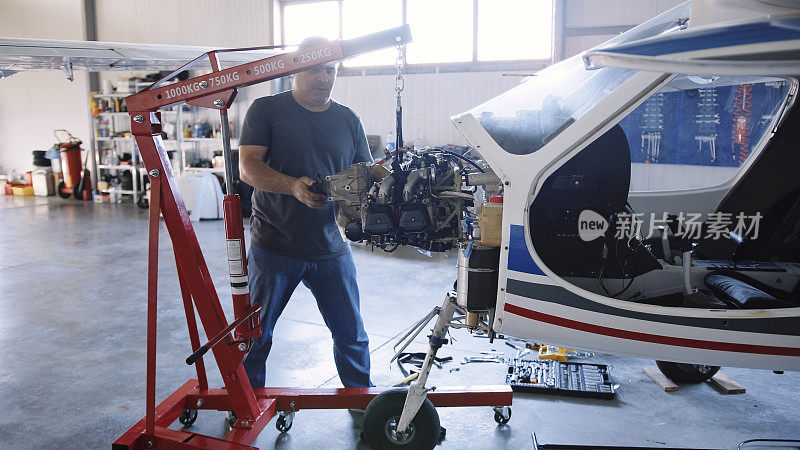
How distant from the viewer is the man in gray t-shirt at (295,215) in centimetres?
303

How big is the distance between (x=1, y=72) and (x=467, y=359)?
5.02 meters

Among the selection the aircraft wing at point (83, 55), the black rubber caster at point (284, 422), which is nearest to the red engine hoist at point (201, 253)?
the black rubber caster at point (284, 422)

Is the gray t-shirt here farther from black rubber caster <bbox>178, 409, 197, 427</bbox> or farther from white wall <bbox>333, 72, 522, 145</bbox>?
white wall <bbox>333, 72, 522, 145</bbox>

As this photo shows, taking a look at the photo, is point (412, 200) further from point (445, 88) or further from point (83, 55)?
point (445, 88)

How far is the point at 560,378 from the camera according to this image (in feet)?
12.0

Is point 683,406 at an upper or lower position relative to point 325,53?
lower

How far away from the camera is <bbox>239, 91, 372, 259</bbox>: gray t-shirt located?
304 cm

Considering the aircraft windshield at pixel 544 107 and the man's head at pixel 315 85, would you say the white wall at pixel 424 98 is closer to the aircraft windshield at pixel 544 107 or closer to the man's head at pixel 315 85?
the man's head at pixel 315 85

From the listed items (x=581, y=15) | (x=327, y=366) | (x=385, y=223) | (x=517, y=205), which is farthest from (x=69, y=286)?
(x=581, y=15)

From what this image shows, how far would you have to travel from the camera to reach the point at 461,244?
99.1 inches

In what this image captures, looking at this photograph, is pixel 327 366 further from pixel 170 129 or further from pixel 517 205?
pixel 170 129

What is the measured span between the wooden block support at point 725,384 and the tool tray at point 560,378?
0.64 metres

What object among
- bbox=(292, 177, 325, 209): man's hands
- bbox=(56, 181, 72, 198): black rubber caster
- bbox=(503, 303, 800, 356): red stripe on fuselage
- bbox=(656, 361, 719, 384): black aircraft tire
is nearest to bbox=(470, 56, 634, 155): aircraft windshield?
bbox=(503, 303, 800, 356): red stripe on fuselage

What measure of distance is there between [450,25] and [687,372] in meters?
7.77
